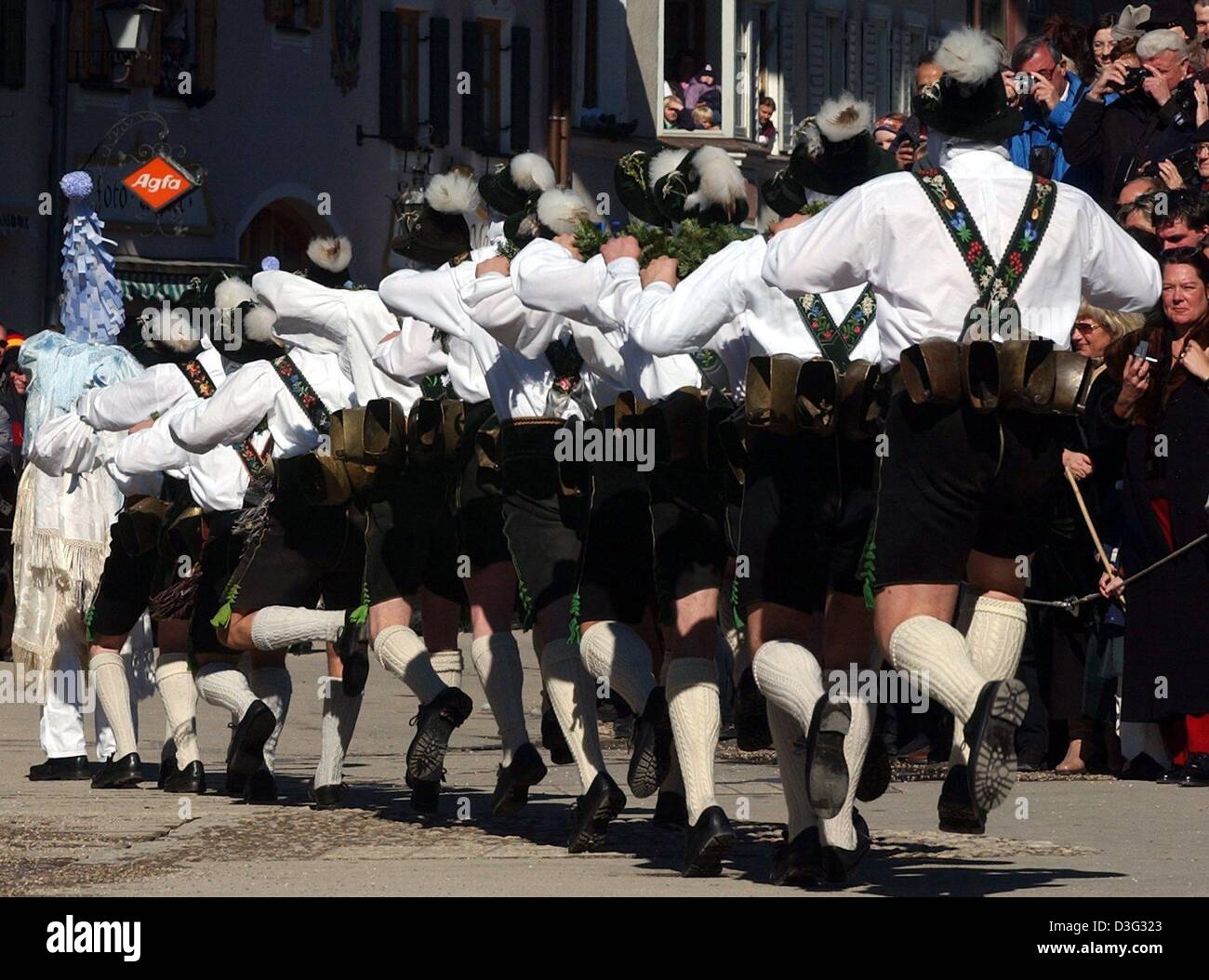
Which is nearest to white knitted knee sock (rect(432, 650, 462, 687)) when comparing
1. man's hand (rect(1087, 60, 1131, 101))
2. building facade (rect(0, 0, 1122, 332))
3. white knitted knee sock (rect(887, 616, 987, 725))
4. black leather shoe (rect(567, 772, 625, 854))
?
black leather shoe (rect(567, 772, 625, 854))

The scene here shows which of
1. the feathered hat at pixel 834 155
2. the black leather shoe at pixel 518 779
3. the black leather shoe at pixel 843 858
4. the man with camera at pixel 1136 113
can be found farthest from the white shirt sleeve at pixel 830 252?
the man with camera at pixel 1136 113

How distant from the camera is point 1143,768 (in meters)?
12.5

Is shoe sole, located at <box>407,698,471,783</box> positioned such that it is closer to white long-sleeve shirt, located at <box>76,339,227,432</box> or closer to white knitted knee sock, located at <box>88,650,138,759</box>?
white long-sleeve shirt, located at <box>76,339,227,432</box>

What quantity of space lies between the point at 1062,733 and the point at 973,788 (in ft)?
17.9

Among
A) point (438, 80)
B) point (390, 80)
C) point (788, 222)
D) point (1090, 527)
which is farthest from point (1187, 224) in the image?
point (438, 80)

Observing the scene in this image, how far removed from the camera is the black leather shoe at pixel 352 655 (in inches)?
449

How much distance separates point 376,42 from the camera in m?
34.9

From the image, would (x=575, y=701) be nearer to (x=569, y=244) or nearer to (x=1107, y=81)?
(x=569, y=244)

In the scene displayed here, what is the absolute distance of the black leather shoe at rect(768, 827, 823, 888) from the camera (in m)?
8.79

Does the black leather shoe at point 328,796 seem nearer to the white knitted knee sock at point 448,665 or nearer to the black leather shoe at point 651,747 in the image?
the white knitted knee sock at point 448,665

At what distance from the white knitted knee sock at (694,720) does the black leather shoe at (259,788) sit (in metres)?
2.86

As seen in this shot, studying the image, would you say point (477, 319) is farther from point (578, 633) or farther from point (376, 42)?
point (376, 42)

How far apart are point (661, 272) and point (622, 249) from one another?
0.36 metres
